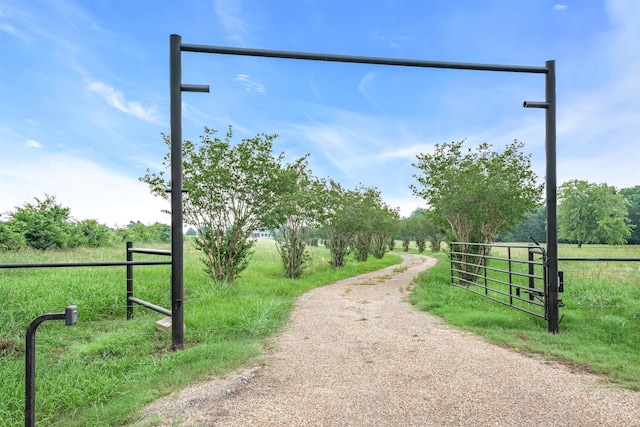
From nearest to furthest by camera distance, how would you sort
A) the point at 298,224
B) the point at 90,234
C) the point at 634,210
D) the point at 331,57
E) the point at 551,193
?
the point at 331,57 < the point at 551,193 < the point at 298,224 < the point at 90,234 < the point at 634,210

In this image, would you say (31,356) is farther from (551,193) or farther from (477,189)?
(477,189)

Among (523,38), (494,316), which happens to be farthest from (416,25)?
(494,316)

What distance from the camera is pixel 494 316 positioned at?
5270mm

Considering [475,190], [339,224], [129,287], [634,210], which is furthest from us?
[634,210]

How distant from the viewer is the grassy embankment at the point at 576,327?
3.57 m

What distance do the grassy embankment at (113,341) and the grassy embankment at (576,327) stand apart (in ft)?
8.70

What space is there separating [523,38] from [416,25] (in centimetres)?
225

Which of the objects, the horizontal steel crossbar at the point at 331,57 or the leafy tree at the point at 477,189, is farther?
the leafy tree at the point at 477,189

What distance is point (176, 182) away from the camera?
153 inches

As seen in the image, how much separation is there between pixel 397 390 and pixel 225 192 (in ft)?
20.5

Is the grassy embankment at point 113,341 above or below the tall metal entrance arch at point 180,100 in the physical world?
below

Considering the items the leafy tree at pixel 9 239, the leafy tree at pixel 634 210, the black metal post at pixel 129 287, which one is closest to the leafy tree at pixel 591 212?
the leafy tree at pixel 634 210

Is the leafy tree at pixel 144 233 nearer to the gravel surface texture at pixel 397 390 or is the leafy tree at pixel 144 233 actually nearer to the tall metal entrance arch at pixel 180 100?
the tall metal entrance arch at pixel 180 100

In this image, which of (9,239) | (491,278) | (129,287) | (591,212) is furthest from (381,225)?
(591,212)
